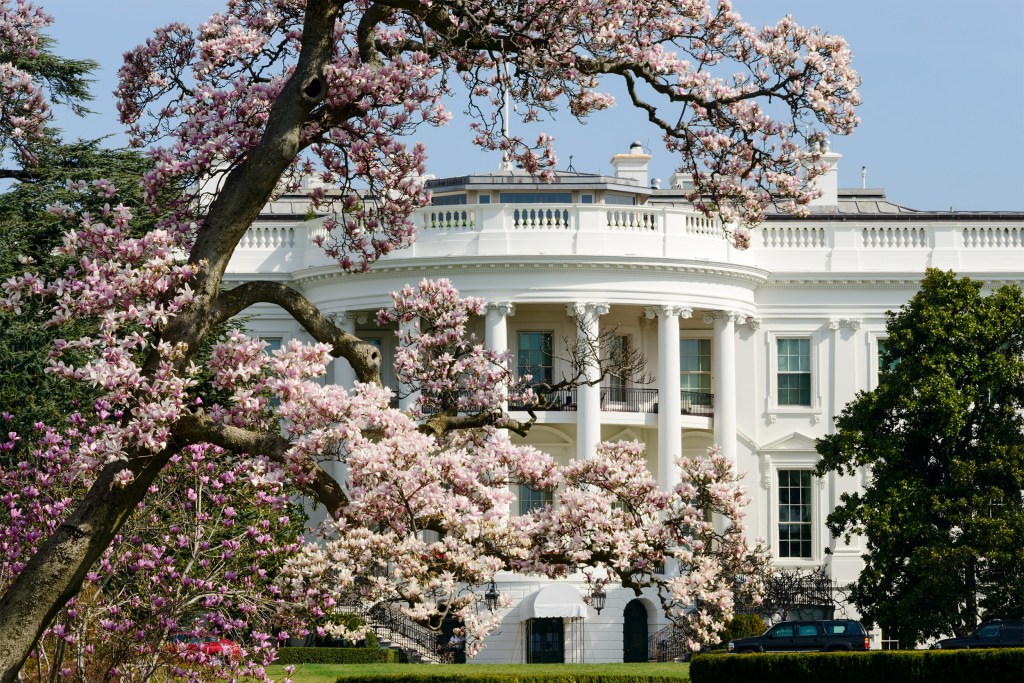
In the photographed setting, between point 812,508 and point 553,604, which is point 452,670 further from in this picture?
point 812,508

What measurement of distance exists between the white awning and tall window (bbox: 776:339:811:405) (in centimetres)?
943

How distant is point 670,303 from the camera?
150ft

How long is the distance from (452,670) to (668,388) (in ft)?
53.6

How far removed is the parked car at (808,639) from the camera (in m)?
36.1

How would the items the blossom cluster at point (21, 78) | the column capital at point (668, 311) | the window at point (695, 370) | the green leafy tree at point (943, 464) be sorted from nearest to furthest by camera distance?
the blossom cluster at point (21, 78) → the green leafy tree at point (943, 464) → the column capital at point (668, 311) → the window at point (695, 370)

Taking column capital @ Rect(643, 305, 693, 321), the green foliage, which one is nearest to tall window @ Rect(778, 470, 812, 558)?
column capital @ Rect(643, 305, 693, 321)

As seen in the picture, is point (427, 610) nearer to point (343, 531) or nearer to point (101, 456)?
point (343, 531)

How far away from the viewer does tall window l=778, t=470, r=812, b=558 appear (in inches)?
1861

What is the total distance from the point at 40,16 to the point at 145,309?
635 centimetres

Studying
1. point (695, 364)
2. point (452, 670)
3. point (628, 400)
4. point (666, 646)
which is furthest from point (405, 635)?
point (695, 364)

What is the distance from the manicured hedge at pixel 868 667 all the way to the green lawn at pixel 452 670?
126cm

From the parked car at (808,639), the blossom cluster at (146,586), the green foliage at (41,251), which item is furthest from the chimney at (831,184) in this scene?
the blossom cluster at (146,586)

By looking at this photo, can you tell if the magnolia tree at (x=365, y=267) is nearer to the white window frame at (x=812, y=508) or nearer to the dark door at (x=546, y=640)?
the dark door at (x=546, y=640)

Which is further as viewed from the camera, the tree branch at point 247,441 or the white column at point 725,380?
the white column at point 725,380
